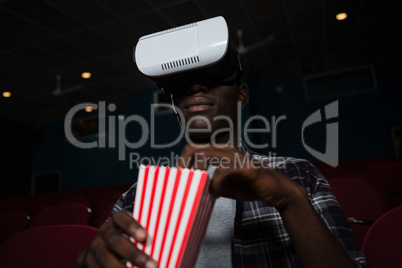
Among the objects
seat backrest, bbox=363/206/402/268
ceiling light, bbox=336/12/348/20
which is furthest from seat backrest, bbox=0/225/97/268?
ceiling light, bbox=336/12/348/20

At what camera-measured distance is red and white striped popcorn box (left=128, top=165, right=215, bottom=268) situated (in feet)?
1.25

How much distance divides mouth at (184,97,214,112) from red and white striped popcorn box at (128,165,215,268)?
1.08 feet

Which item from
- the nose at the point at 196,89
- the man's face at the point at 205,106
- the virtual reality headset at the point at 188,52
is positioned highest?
the virtual reality headset at the point at 188,52

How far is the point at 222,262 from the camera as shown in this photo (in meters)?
0.68

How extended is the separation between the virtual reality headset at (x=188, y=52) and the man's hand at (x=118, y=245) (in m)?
0.35

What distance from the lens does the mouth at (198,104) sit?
72cm

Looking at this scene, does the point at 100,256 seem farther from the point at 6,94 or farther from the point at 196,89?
the point at 6,94

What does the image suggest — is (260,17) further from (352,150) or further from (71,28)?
(352,150)

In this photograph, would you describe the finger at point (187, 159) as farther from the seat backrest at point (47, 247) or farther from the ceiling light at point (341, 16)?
the ceiling light at point (341, 16)

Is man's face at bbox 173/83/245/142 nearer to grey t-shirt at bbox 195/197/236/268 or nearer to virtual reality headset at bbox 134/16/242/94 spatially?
virtual reality headset at bbox 134/16/242/94

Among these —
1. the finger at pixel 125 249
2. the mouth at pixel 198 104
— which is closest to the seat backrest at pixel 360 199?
the mouth at pixel 198 104

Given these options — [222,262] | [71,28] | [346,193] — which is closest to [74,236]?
[222,262]

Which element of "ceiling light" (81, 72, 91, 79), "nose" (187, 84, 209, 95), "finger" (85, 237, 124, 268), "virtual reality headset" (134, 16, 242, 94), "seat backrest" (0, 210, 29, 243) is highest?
"ceiling light" (81, 72, 91, 79)

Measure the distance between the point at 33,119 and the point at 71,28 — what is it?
5219 mm
